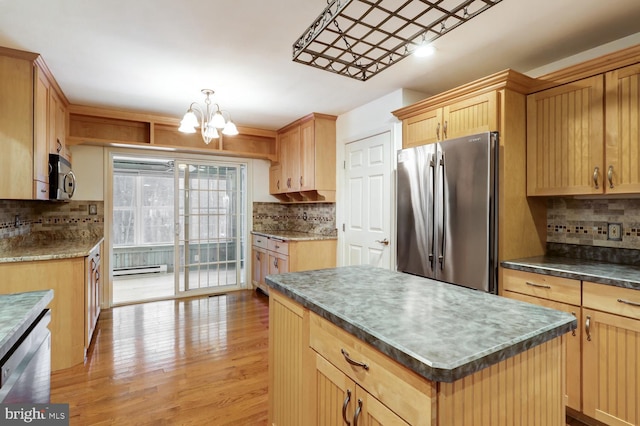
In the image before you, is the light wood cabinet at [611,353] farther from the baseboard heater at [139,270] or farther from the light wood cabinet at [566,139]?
the baseboard heater at [139,270]

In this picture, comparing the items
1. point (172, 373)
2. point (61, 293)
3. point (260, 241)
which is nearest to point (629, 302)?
point (172, 373)

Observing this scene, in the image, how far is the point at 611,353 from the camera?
175cm

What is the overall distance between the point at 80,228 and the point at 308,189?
2800mm

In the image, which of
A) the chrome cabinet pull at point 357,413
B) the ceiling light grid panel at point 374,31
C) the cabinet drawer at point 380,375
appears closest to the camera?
the cabinet drawer at point 380,375

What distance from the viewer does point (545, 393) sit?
3.49 feet

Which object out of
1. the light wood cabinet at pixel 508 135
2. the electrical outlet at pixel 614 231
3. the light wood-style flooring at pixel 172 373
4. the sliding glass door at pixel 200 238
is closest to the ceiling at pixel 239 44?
the light wood cabinet at pixel 508 135

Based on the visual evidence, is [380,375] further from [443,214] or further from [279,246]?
[279,246]

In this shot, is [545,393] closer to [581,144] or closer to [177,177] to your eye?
[581,144]

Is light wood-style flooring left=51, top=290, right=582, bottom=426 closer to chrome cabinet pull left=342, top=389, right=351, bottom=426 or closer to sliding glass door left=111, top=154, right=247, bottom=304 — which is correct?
sliding glass door left=111, top=154, right=247, bottom=304

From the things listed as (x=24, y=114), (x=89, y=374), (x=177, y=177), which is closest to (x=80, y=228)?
(x=177, y=177)

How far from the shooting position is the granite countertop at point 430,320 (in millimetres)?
861

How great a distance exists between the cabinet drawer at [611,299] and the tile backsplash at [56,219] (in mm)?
4603

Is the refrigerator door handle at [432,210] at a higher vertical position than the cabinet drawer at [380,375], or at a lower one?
higher

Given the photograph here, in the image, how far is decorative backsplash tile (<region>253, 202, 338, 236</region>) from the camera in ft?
14.5
